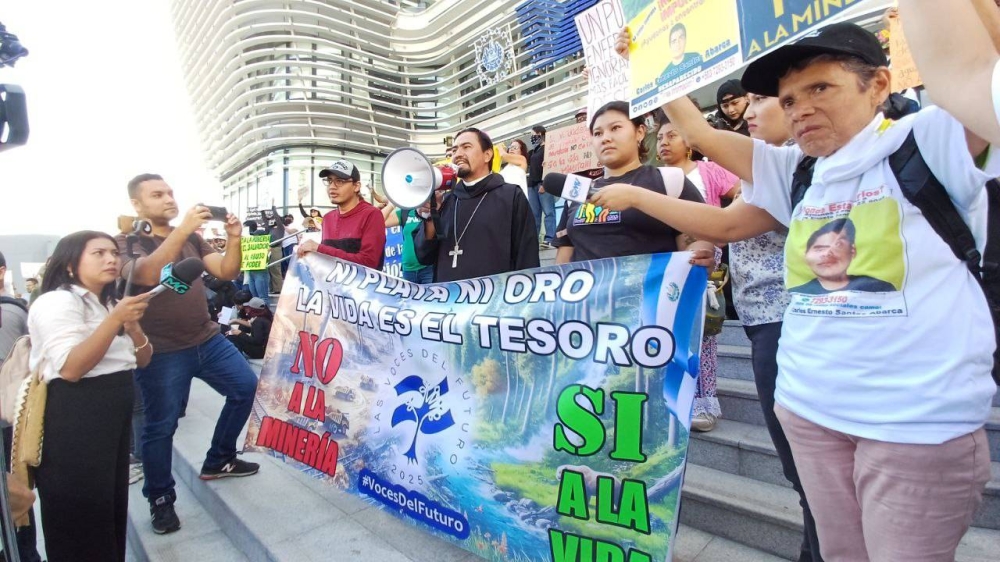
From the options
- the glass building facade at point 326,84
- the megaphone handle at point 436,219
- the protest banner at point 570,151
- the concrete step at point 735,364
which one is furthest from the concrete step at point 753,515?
the glass building facade at point 326,84

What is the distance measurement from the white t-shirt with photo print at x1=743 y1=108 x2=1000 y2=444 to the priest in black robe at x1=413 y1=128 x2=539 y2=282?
1777 mm

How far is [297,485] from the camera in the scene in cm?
291

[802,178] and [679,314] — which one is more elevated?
[802,178]

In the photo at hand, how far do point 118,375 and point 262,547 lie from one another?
3.31 feet

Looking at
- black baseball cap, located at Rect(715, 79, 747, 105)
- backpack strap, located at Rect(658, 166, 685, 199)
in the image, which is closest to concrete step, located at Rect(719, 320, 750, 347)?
black baseball cap, located at Rect(715, 79, 747, 105)

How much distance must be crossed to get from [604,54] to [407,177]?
1.37 metres

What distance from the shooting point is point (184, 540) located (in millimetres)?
2674

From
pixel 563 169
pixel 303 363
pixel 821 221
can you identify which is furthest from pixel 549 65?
pixel 821 221

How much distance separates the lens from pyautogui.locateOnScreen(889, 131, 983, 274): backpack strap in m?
0.91

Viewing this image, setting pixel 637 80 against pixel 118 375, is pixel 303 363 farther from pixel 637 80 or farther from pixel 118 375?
pixel 637 80

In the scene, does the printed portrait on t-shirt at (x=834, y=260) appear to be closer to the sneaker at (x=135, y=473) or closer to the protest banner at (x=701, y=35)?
the protest banner at (x=701, y=35)

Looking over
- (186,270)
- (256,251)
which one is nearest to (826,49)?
(186,270)

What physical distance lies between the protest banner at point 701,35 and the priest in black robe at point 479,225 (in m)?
1.25

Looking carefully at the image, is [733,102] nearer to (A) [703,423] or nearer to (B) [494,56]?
(A) [703,423]
